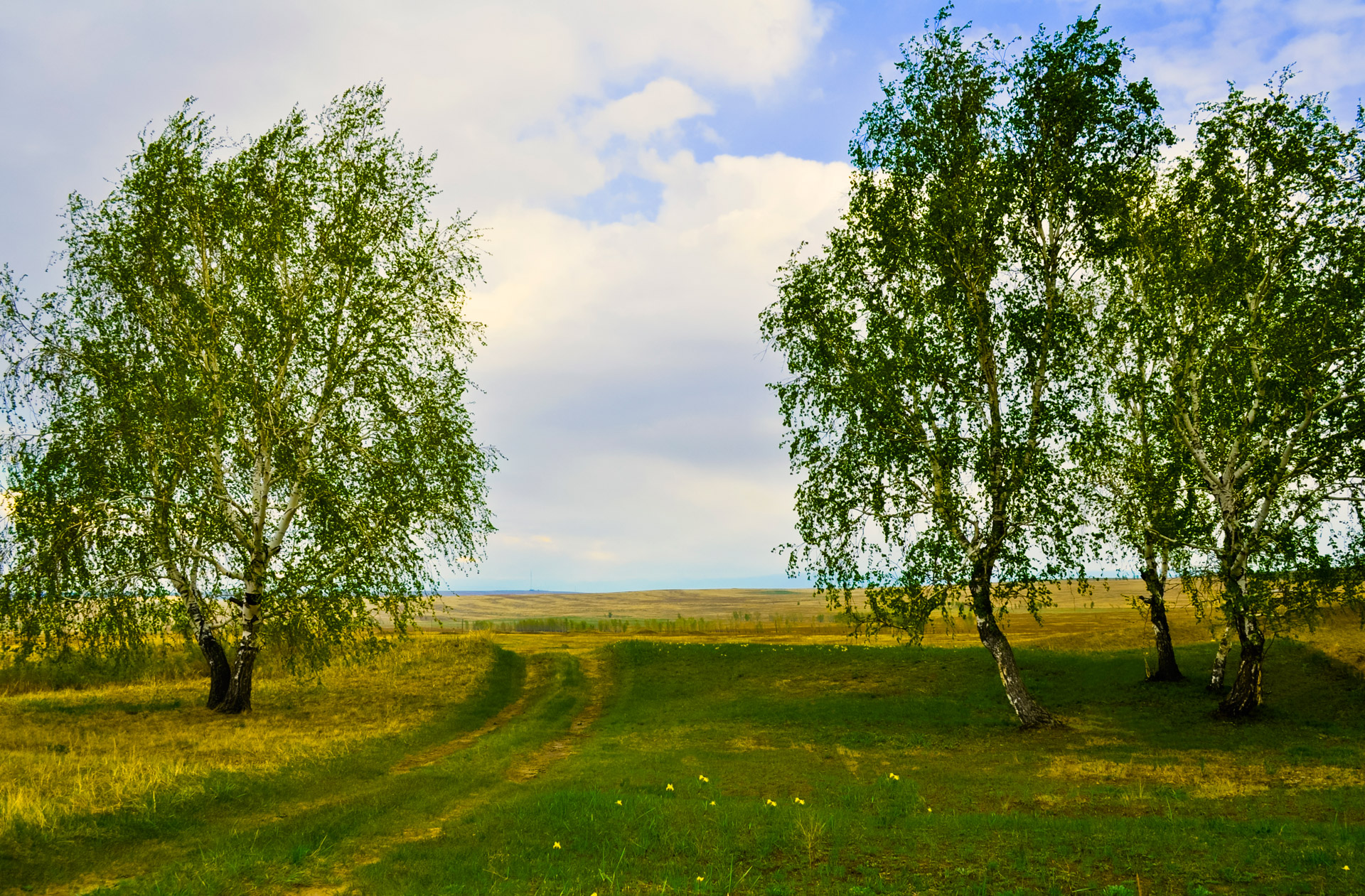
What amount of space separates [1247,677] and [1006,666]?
764 centimetres

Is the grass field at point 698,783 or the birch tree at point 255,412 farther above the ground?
the birch tree at point 255,412

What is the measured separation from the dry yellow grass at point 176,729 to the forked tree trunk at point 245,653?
757mm

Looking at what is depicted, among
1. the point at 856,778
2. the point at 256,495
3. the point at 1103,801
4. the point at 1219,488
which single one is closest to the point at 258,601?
the point at 256,495

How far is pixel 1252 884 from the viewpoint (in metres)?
10.2

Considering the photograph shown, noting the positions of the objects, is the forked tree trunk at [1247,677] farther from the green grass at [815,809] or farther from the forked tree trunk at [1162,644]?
the forked tree trunk at [1162,644]

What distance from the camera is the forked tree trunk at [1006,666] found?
25938 mm

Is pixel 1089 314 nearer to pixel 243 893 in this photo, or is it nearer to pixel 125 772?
pixel 243 893

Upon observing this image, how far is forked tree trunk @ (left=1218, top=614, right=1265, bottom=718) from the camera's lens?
24797 mm

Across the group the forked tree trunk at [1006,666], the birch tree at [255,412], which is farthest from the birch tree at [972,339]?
the birch tree at [255,412]

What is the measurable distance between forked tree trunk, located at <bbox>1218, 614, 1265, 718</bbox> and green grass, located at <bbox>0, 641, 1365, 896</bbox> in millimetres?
745

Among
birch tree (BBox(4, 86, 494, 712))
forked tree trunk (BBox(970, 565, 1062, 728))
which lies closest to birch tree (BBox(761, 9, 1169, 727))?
forked tree trunk (BBox(970, 565, 1062, 728))

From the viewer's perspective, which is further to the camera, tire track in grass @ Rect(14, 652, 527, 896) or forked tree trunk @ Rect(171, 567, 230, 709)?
forked tree trunk @ Rect(171, 567, 230, 709)

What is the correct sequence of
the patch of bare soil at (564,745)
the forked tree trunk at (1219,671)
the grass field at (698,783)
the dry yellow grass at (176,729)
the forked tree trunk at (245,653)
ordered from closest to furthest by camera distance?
1. the grass field at (698,783)
2. the dry yellow grass at (176,729)
3. the patch of bare soil at (564,745)
4. the forked tree trunk at (245,653)
5. the forked tree trunk at (1219,671)

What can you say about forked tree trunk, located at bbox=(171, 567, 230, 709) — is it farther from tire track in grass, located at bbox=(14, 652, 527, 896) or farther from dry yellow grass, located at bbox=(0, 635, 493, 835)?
tire track in grass, located at bbox=(14, 652, 527, 896)
